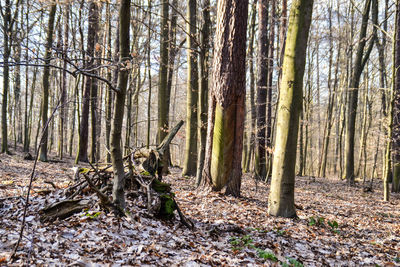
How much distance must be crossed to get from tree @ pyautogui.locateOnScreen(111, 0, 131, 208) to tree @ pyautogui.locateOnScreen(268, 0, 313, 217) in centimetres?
297

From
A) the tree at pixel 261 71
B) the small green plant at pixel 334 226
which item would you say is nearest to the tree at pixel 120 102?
the small green plant at pixel 334 226

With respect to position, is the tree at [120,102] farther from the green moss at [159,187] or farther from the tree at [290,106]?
the tree at [290,106]

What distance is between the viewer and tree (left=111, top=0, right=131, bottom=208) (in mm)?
3738

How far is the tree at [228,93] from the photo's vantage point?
6.52m

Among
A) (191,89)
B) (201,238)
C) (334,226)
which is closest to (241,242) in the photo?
(201,238)

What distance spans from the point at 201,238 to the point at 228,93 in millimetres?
3400

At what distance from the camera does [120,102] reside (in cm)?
393

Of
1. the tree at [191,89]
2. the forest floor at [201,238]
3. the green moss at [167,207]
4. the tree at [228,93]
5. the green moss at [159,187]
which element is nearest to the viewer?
the forest floor at [201,238]

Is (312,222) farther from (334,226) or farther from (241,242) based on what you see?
(241,242)

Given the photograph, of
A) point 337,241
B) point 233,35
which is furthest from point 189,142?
point 337,241

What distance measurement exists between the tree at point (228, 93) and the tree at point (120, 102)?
2875mm

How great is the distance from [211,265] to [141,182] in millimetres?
2110

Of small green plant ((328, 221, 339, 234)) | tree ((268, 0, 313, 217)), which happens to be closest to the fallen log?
tree ((268, 0, 313, 217))

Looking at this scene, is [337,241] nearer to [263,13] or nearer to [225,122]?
[225,122]
